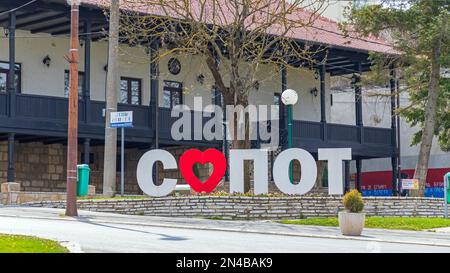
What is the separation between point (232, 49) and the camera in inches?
1077

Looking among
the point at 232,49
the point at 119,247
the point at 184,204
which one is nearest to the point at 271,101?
the point at 232,49

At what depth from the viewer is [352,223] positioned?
20.7 m

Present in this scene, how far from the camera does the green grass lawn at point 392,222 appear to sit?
2377cm

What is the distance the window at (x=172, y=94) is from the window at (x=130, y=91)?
1186 millimetres

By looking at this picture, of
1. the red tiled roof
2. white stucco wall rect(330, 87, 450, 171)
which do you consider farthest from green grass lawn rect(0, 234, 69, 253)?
white stucco wall rect(330, 87, 450, 171)

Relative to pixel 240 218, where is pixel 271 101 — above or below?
above

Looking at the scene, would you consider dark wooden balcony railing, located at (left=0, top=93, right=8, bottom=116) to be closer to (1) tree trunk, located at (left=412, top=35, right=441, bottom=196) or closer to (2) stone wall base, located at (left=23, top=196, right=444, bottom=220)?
(2) stone wall base, located at (left=23, top=196, right=444, bottom=220)

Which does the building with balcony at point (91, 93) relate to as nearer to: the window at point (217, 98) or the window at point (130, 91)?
the window at point (130, 91)

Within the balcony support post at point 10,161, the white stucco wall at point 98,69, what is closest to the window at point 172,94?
the white stucco wall at point 98,69

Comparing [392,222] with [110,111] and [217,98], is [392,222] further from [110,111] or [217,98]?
[217,98]

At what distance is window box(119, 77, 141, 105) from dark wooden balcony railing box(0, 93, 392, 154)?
2.36m

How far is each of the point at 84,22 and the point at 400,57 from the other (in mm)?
12052

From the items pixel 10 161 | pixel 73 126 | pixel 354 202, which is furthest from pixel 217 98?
pixel 354 202

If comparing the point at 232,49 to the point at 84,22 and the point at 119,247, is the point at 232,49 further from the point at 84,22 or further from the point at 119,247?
the point at 119,247
